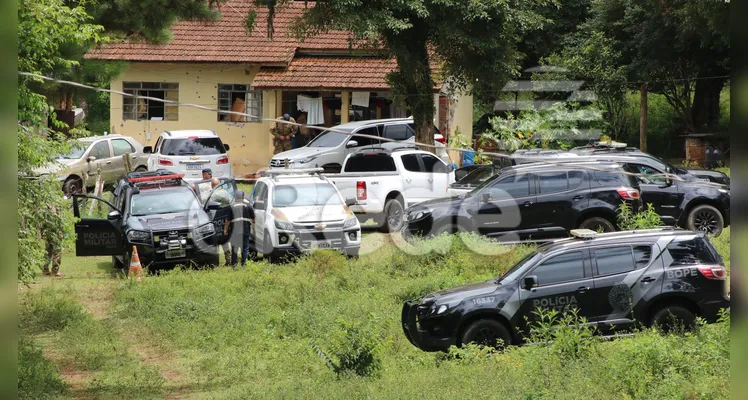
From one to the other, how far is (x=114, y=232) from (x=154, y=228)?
111 centimetres

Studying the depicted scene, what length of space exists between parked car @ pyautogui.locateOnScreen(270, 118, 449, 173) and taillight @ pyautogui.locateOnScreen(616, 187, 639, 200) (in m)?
9.00

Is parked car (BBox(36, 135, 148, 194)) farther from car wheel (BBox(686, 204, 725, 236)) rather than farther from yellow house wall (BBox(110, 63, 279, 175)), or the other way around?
car wheel (BBox(686, 204, 725, 236))

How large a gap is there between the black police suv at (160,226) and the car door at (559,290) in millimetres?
8554

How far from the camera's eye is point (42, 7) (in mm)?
11023

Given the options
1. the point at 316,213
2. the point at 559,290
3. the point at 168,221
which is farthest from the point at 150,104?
the point at 559,290

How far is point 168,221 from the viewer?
58.5 ft

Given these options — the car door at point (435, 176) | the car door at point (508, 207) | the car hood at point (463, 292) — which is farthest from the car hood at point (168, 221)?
the car hood at point (463, 292)

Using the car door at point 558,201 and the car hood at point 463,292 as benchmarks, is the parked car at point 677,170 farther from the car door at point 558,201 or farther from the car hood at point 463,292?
the car hood at point 463,292

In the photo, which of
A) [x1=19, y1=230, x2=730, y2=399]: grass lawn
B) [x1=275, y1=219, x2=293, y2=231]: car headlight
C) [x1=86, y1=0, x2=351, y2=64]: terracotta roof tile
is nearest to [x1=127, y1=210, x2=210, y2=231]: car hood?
[x1=19, y1=230, x2=730, y2=399]: grass lawn

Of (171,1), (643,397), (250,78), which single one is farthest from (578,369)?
(250,78)

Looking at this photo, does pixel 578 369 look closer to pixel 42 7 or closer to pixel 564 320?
pixel 564 320

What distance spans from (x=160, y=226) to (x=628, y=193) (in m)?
9.25

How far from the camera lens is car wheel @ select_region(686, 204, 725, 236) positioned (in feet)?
57.8

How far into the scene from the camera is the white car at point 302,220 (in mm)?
17859
